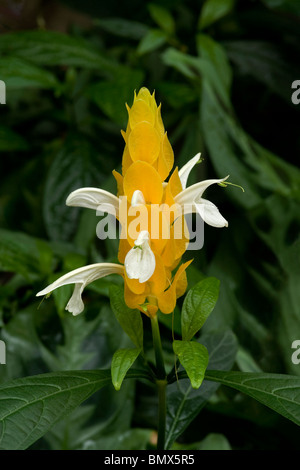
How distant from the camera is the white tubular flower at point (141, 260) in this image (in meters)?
0.29

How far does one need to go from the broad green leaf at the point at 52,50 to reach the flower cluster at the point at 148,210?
2.01ft

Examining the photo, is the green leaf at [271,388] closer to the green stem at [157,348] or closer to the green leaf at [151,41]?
the green stem at [157,348]

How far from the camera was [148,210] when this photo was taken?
32 cm

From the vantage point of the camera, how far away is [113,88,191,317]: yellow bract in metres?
0.32

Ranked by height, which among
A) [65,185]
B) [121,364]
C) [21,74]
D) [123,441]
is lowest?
[123,441]

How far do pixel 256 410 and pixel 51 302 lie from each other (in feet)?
1.04

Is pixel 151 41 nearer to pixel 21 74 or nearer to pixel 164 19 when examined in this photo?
pixel 164 19

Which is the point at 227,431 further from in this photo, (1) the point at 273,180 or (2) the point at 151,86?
(2) the point at 151,86

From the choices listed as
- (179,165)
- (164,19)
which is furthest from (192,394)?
(164,19)

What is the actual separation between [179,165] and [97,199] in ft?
1.80

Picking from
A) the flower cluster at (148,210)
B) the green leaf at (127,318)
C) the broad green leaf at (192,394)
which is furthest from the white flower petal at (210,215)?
the broad green leaf at (192,394)

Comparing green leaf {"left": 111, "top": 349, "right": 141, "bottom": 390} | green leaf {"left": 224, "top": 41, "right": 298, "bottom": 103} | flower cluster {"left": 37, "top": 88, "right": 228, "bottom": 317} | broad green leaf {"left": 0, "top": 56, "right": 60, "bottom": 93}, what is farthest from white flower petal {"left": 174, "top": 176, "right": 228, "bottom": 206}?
green leaf {"left": 224, "top": 41, "right": 298, "bottom": 103}

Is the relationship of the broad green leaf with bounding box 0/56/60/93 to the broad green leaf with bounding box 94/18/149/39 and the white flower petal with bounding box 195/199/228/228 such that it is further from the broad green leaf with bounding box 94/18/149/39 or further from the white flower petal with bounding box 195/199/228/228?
the white flower petal with bounding box 195/199/228/228

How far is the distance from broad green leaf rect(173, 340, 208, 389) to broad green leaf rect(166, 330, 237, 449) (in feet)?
0.43
